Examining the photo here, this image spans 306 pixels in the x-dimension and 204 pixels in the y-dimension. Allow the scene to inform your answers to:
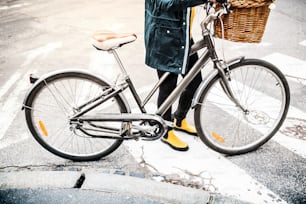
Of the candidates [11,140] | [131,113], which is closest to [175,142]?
[131,113]

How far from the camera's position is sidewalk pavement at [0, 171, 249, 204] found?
9.42 ft

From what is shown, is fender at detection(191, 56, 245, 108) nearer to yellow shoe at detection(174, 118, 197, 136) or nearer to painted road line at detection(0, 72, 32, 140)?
yellow shoe at detection(174, 118, 197, 136)

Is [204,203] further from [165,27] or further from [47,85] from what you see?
[47,85]

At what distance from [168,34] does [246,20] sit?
648mm

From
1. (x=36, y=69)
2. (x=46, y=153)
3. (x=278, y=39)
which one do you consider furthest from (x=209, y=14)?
(x=278, y=39)

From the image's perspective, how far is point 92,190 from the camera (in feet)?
9.68

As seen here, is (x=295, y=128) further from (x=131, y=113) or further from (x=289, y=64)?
(x=131, y=113)

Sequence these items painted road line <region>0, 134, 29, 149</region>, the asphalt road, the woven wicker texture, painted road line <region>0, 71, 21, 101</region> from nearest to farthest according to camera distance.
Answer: the woven wicker texture
the asphalt road
painted road line <region>0, 134, 29, 149</region>
painted road line <region>0, 71, 21, 101</region>

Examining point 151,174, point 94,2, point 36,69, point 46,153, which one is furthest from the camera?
point 94,2

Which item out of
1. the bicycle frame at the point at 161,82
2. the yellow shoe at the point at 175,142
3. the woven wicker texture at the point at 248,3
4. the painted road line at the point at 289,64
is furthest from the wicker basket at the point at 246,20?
the painted road line at the point at 289,64

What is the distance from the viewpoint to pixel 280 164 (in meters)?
3.42

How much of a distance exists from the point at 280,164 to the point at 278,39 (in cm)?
372

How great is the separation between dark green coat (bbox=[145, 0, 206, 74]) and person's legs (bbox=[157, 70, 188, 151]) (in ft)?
0.83

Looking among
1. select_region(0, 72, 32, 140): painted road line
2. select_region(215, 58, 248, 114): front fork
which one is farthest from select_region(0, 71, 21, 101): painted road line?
select_region(215, 58, 248, 114): front fork
